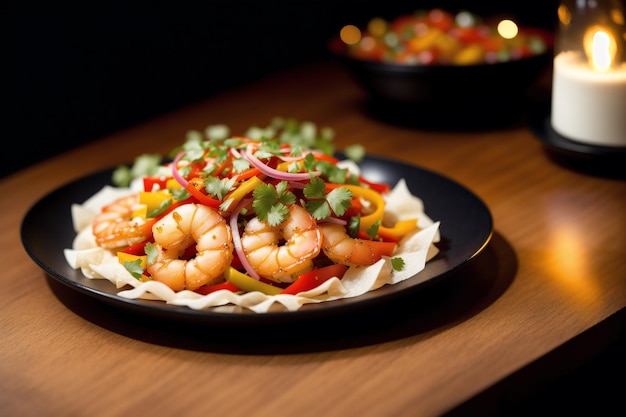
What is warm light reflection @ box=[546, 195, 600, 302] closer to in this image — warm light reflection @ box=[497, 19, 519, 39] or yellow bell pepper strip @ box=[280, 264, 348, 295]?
yellow bell pepper strip @ box=[280, 264, 348, 295]

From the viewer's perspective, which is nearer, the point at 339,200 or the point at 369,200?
the point at 339,200

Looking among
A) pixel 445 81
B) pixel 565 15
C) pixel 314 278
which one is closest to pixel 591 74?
pixel 565 15

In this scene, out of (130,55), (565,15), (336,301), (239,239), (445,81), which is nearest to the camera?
(336,301)

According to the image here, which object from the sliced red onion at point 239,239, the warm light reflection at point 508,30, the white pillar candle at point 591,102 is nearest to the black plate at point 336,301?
the sliced red onion at point 239,239

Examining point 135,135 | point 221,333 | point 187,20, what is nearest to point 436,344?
point 221,333

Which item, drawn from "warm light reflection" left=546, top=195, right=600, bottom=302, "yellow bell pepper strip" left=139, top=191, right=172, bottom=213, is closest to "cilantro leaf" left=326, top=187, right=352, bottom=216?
"yellow bell pepper strip" left=139, top=191, right=172, bottom=213

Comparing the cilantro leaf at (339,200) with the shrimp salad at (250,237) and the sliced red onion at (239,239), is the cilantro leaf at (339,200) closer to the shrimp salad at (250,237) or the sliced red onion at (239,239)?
the shrimp salad at (250,237)

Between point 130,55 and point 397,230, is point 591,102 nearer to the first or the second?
point 397,230

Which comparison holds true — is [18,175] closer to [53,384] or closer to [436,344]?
[53,384]
